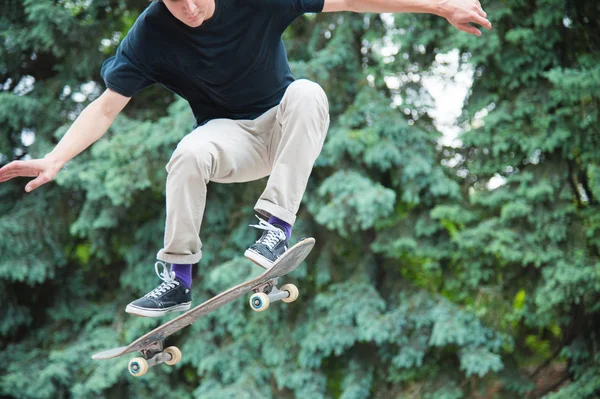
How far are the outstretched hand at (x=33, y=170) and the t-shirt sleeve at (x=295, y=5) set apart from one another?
106cm

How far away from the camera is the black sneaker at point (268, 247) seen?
9.95 ft

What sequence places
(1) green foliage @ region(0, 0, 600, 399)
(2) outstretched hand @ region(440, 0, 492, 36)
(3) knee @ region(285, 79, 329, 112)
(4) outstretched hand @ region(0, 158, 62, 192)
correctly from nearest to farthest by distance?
(2) outstretched hand @ region(440, 0, 492, 36) → (4) outstretched hand @ region(0, 158, 62, 192) → (3) knee @ region(285, 79, 329, 112) → (1) green foliage @ region(0, 0, 600, 399)

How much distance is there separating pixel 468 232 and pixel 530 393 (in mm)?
1956

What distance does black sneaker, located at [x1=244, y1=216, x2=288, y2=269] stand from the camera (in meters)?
3.03

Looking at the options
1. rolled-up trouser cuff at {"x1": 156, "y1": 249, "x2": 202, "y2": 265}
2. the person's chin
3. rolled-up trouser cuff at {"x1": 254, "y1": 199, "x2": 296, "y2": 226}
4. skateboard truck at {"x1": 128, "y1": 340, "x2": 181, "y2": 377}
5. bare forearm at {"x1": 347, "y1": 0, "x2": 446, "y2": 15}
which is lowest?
skateboard truck at {"x1": 128, "y1": 340, "x2": 181, "y2": 377}

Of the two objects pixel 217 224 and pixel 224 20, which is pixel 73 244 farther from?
pixel 224 20

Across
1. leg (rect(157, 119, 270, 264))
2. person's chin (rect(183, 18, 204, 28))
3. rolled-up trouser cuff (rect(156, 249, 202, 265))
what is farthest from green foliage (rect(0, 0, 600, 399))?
person's chin (rect(183, 18, 204, 28))

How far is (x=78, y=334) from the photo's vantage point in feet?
29.5

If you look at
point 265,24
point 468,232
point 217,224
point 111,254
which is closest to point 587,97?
point 468,232

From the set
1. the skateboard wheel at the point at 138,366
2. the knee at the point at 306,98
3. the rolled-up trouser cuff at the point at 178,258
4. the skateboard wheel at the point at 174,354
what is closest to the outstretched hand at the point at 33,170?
the rolled-up trouser cuff at the point at 178,258

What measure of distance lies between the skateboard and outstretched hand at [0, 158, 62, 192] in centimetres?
86

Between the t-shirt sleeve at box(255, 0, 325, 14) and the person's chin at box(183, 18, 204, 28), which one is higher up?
the t-shirt sleeve at box(255, 0, 325, 14)

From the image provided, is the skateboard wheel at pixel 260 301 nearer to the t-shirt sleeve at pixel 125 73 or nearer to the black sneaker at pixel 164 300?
the black sneaker at pixel 164 300

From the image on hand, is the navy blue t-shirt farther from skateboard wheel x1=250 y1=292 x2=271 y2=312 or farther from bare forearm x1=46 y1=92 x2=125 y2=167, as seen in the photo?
skateboard wheel x1=250 y1=292 x2=271 y2=312
